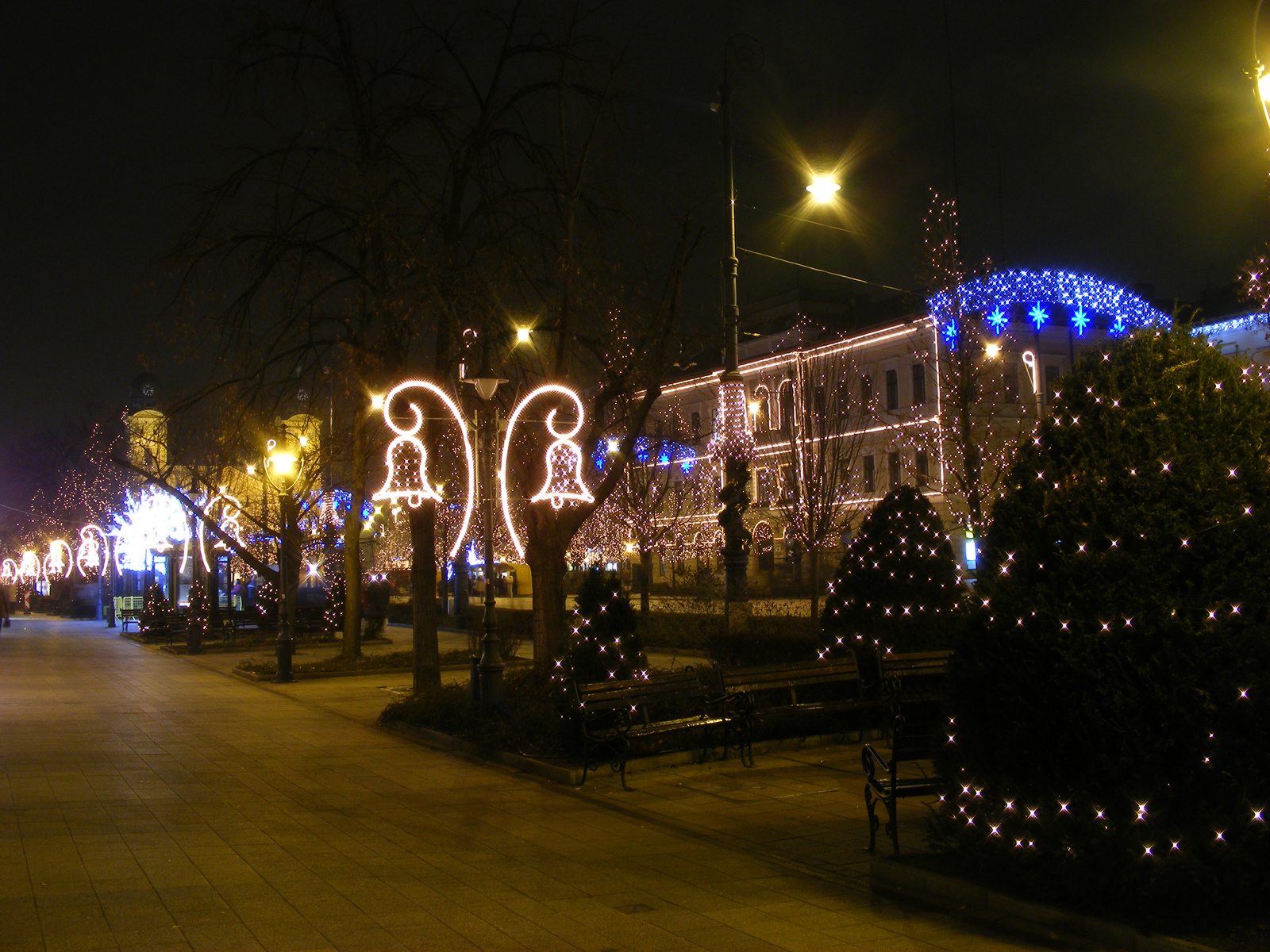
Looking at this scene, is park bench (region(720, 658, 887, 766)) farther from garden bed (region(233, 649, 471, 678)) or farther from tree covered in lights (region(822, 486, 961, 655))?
garden bed (region(233, 649, 471, 678))

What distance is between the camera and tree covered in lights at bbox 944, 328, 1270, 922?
6.08 meters

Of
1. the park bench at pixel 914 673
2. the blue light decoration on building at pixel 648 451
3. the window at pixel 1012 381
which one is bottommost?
the park bench at pixel 914 673

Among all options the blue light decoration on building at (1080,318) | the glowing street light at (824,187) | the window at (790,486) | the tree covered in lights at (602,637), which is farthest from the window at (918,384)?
the tree covered in lights at (602,637)

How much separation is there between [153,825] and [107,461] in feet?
160

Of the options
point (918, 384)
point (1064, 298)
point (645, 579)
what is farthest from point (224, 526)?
point (918, 384)

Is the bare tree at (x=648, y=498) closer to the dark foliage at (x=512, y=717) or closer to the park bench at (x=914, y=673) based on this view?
the dark foliage at (x=512, y=717)

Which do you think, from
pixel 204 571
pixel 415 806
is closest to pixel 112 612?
pixel 204 571

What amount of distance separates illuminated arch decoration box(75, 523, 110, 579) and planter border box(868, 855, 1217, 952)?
55571mm

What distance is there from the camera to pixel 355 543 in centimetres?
2416

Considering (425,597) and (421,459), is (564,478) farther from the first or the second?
(425,597)

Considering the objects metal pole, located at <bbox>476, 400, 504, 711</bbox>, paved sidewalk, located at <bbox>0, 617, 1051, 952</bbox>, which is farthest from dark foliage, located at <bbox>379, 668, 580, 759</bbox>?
paved sidewalk, located at <bbox>0, 617, 1051, 952</bbox>

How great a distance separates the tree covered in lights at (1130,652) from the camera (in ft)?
19.9

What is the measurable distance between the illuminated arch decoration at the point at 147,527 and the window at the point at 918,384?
28.7 m

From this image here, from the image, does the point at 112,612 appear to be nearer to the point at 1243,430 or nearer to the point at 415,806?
the point at 415,806
